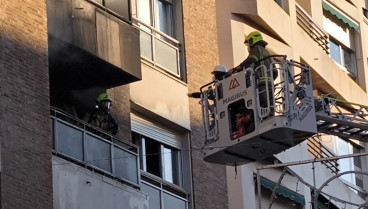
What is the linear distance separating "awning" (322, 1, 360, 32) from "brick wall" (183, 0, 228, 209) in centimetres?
1057

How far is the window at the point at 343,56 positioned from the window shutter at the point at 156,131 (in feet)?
46.0

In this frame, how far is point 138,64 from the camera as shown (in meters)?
25.0

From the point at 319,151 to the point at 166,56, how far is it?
1046 centimetres

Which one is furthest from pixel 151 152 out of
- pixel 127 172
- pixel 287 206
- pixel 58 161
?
pixel 287 206

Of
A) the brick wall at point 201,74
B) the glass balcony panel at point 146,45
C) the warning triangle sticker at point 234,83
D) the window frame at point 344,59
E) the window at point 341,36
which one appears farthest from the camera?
the window frame at point 344,59

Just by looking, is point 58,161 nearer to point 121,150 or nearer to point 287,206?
point 121,150

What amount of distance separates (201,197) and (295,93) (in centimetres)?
506

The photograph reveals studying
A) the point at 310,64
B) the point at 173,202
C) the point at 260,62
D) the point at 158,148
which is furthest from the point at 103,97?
the point at 310,64

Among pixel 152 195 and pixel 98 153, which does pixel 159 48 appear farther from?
pixel 98 153

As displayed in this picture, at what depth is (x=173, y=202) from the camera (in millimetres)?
26953

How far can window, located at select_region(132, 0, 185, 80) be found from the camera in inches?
1077

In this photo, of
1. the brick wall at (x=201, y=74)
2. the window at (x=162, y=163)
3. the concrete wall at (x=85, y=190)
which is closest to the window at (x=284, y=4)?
the brick wall at (x=201, y=74)

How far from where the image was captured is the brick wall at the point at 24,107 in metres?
21.2

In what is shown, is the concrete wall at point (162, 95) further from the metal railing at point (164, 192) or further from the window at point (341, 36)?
the window at point (341, 36)
